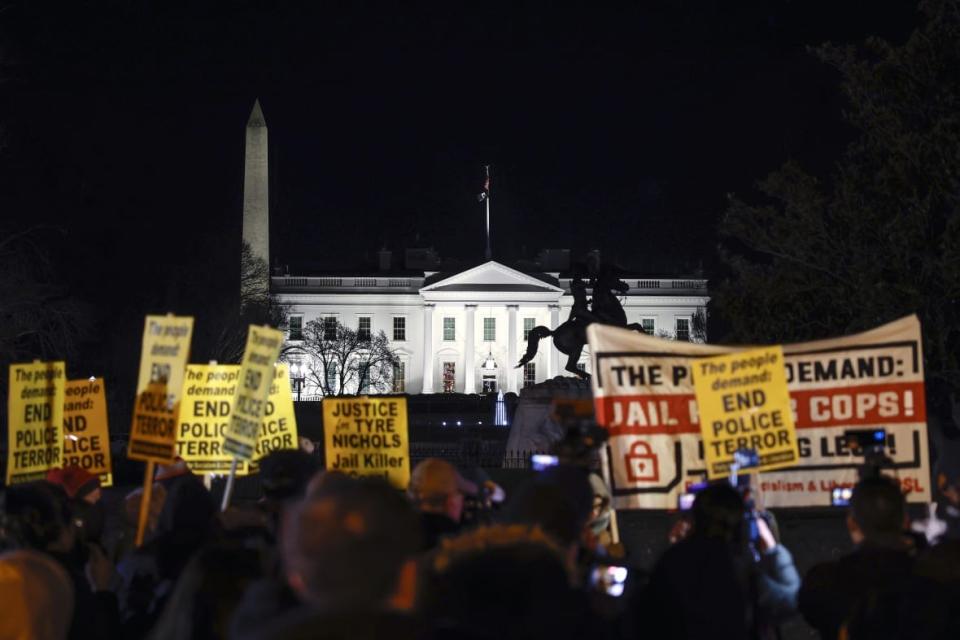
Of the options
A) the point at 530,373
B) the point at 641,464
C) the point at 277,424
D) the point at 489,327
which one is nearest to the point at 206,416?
the point at 277,424

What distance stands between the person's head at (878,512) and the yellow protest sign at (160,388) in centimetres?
411

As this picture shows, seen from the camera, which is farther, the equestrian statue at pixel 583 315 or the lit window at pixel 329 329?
the lit window at pixel 329 329

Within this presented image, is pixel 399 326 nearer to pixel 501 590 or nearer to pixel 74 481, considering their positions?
pixel 74 481

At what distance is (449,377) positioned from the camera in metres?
93.9

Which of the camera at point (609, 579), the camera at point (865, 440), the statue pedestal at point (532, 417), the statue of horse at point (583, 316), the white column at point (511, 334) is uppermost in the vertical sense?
the white column at point (511, 334)

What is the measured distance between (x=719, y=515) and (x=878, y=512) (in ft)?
1.90

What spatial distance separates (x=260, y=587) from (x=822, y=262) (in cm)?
1599

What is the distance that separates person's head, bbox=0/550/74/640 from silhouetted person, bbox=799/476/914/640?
2.56 meters

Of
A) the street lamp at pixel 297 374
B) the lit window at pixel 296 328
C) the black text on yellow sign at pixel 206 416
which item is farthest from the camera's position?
the lit window at pixel 296 328

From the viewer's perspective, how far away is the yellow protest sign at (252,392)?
7848 millimetres

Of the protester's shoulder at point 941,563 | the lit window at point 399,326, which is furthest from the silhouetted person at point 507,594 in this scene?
the lit window at point 399,326

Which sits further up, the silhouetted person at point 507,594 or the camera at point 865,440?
the camera at point 865,440

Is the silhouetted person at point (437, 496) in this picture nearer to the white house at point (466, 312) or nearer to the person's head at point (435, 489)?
the person's head at point (435, 489)

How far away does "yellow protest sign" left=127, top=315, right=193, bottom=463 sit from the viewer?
761cm
